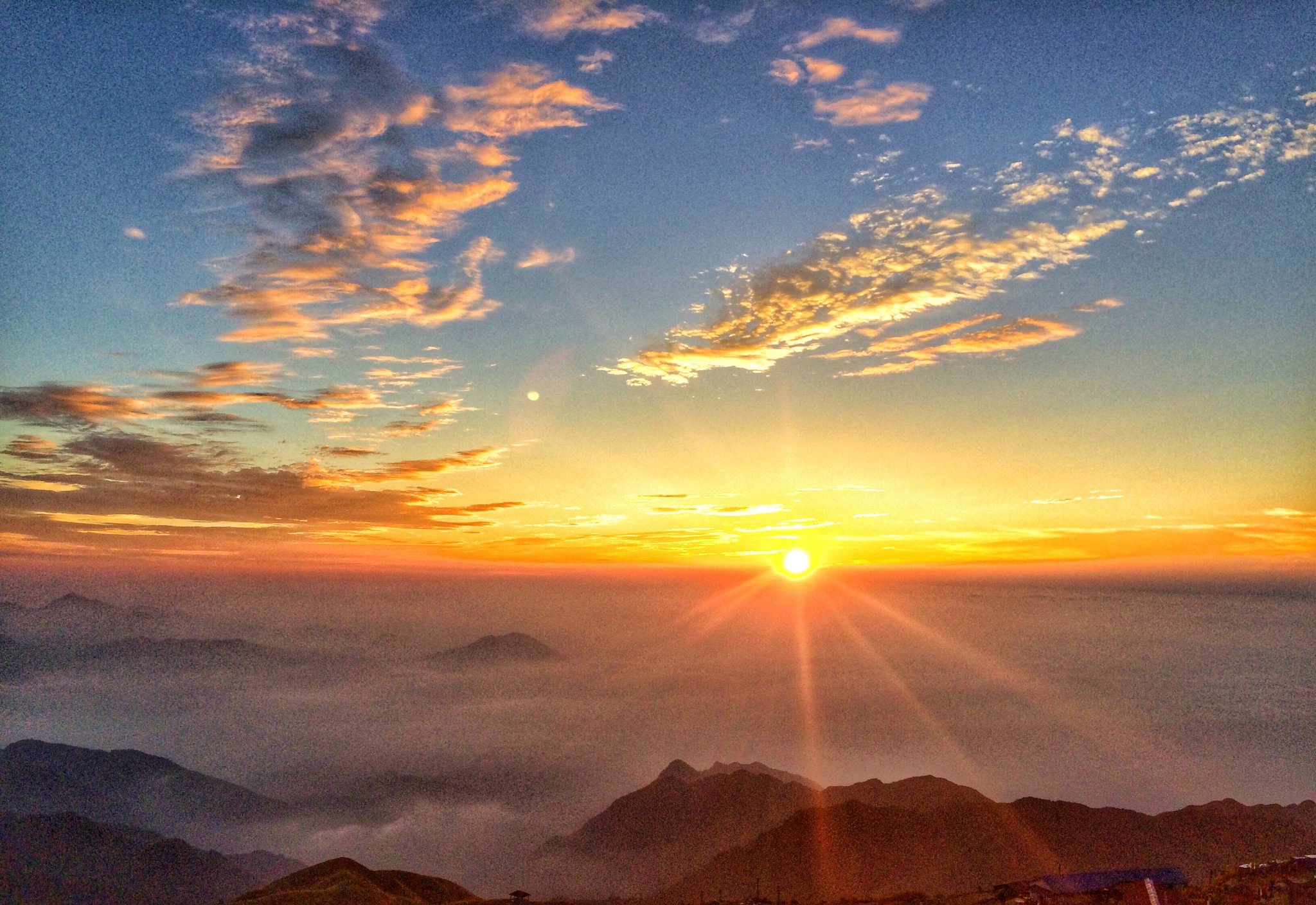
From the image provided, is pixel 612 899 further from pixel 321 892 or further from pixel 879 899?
pixel 879 899

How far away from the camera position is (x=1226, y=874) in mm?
67250

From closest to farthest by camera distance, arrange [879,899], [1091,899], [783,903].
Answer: [1091,899]
[879,899]
[783,903]

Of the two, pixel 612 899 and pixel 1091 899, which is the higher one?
pixel 1091 899

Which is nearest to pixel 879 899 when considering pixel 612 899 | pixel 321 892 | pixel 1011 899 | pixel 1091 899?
pixel 1011 899

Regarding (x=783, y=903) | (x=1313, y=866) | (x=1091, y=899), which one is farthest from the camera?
(x=783, y=903)

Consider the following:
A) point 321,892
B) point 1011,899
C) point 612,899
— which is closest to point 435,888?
point 321,892

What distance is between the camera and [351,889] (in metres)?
114

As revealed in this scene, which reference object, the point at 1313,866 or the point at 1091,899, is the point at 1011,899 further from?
the point at 1313,866

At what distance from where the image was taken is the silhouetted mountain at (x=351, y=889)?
110688 mm

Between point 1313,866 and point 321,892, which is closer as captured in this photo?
point 1313,866

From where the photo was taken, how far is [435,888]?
15038 cm

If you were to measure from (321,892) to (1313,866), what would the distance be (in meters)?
131

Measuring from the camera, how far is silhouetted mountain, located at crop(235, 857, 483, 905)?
11069 centimetres

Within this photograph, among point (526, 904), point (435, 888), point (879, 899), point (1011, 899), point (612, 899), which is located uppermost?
point (1011, 899)
